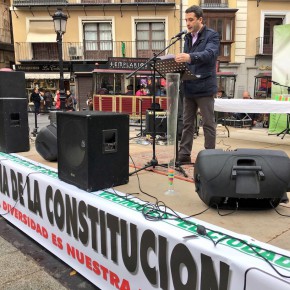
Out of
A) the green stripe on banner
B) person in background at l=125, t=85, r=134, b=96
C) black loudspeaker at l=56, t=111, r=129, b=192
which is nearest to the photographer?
black loudspeaker at l=56, t=111, r=129, b=192

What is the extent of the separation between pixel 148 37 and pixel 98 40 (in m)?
2.97

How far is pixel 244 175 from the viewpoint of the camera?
6.65ft

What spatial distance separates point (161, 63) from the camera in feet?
10.3

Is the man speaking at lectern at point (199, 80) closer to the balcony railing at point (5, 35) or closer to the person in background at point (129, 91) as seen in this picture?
the person in background at point (129, 91)

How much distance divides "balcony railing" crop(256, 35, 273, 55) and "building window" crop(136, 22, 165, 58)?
17.9 feet

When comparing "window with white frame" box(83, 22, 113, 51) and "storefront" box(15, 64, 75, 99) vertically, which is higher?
"window with white frame" box(83, 22, 113, 51)

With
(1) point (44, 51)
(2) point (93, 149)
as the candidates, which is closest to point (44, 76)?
(1) point (44, 51)

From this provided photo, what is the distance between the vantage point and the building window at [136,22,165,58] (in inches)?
794

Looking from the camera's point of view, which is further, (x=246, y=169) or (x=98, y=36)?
(x=98, y=36)

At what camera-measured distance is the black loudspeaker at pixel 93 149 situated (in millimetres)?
2391

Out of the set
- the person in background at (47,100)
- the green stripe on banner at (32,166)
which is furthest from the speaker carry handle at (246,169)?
the person in background at (47,100)

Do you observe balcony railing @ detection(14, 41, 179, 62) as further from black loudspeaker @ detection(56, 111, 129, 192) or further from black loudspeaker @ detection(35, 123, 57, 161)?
black loudspeaker @ detection(56, 111, 129, 192)

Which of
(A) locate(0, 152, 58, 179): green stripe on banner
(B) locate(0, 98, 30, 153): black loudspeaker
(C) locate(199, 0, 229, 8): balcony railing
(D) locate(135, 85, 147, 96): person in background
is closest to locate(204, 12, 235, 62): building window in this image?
(C) locate(199, 0, 229, 8): balcony railing

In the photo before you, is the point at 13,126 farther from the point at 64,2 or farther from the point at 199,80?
the point at 64,2
